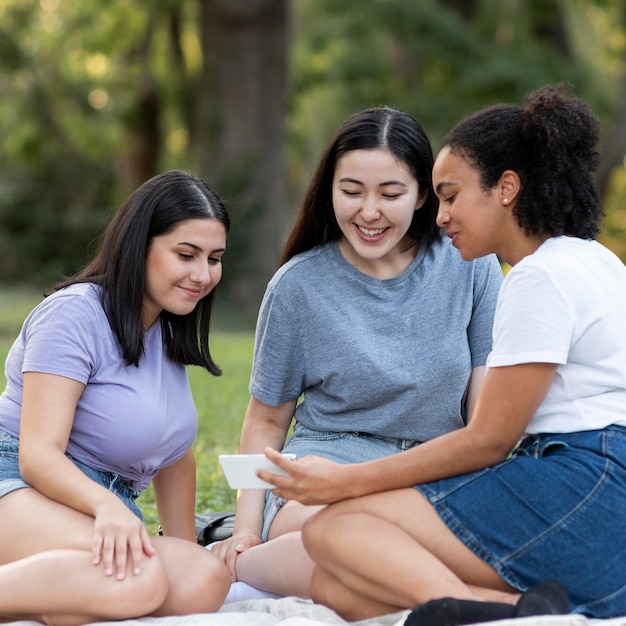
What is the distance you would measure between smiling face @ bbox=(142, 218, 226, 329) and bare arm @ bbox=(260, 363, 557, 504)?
0.78 metres

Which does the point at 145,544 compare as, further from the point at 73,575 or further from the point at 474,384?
the point at 474,384

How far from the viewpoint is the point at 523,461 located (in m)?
2.90

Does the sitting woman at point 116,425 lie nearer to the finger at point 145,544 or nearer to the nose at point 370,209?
the finger at point 145,544

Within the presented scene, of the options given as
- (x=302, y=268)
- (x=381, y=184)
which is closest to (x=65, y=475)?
(x=302, y=268)

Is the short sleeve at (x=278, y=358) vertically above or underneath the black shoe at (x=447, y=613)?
above

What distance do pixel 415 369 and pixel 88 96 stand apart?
57.1ft

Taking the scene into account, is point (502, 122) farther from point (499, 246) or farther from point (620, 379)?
point (620, 379)

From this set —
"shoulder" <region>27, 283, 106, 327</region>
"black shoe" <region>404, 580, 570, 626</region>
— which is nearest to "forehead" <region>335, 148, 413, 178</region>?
"shoulder" <region>27, 283, 106, 327</region>

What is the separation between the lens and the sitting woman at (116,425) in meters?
3.05

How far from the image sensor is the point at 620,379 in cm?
291

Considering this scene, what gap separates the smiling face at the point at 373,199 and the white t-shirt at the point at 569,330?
89cm

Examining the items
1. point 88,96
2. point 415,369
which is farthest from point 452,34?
point 415,369

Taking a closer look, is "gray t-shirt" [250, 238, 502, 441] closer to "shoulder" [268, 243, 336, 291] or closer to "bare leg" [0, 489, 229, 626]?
"shoulder" [268, 243, 336, 291]

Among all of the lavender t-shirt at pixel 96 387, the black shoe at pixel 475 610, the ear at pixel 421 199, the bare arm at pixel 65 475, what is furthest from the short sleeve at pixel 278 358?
the black shoe at pixel 475 610
